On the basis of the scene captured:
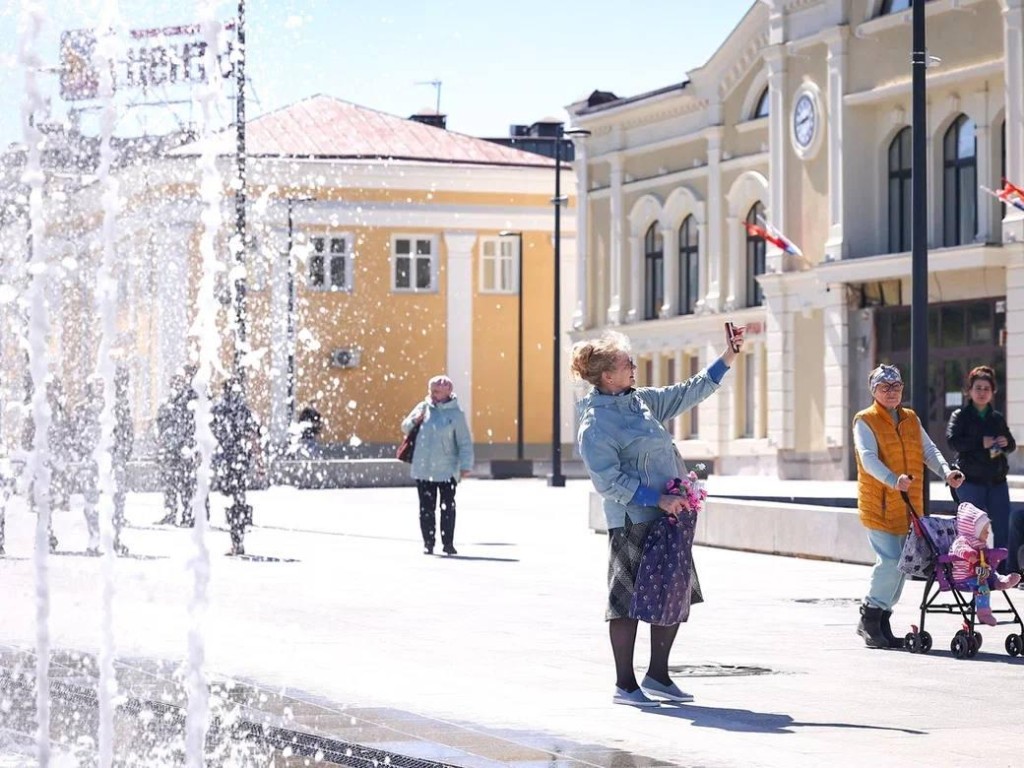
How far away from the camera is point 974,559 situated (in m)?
13.3

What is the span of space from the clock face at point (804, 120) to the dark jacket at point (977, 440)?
30.9 meters

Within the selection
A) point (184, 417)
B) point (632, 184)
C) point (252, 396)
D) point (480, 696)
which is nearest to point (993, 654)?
point (480, 696)

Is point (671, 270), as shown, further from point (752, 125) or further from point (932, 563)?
point (932, 563)

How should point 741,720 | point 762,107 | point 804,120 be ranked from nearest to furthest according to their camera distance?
point 741,720, point 804,120, point 762,107

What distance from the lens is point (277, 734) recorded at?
375 inches

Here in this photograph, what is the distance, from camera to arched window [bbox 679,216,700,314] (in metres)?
56.2

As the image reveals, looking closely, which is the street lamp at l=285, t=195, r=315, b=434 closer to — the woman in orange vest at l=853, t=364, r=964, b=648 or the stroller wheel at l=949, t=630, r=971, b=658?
the woman in orange vest at l=853, t=364, r=964, b=648

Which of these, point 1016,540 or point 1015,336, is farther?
point 1015,336

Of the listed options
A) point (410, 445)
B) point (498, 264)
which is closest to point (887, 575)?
point (410, 445)

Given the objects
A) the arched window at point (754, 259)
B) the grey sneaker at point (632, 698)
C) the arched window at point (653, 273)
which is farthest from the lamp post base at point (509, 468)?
the grey sneaker at point (632, 698)

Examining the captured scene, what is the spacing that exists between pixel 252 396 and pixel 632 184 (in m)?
15.7

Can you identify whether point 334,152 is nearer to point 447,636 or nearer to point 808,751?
point 447,636

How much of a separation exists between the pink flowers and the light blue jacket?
6 centimetres

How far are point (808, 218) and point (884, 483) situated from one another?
114 feet
